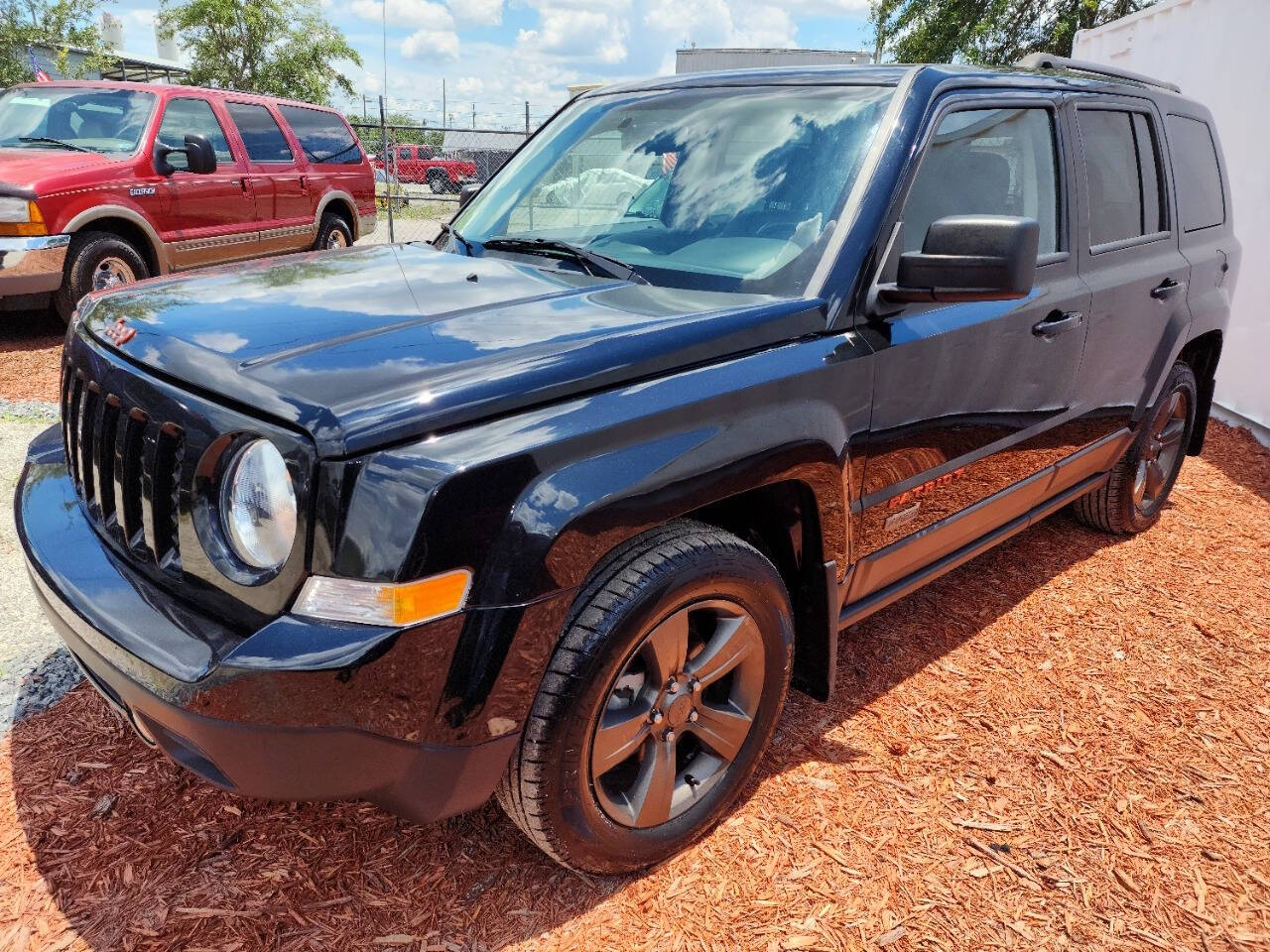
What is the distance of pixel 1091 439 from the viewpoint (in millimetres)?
3674

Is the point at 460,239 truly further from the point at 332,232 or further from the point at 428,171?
the point at 428,171

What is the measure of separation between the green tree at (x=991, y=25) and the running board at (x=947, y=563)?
68.4ft

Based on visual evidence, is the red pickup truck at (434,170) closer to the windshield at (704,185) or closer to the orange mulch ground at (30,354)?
the orange mulch ground at (30,354)

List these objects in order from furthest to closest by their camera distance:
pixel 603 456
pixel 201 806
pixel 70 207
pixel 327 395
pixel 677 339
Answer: pixel 70 207 < pixel 201 806 < pixel 677 339 < pixel 603 456 < pixel 327 395

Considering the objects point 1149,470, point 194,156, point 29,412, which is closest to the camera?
point 1149,470

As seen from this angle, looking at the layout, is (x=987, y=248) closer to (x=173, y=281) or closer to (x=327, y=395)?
(x=327, y=395)

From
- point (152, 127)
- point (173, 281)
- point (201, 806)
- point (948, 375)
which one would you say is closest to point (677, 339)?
point (948, 375)

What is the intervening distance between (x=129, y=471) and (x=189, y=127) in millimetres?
7666

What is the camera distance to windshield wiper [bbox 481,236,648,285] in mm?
2646

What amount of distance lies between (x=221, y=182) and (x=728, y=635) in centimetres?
792

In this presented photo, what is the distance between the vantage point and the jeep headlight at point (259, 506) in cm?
178

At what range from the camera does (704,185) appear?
2797 millimetres

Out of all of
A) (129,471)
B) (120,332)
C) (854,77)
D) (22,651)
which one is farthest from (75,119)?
(854,77)

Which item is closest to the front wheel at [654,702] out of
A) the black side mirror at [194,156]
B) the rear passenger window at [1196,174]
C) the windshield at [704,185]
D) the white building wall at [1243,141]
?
the windshield at [704,185]
